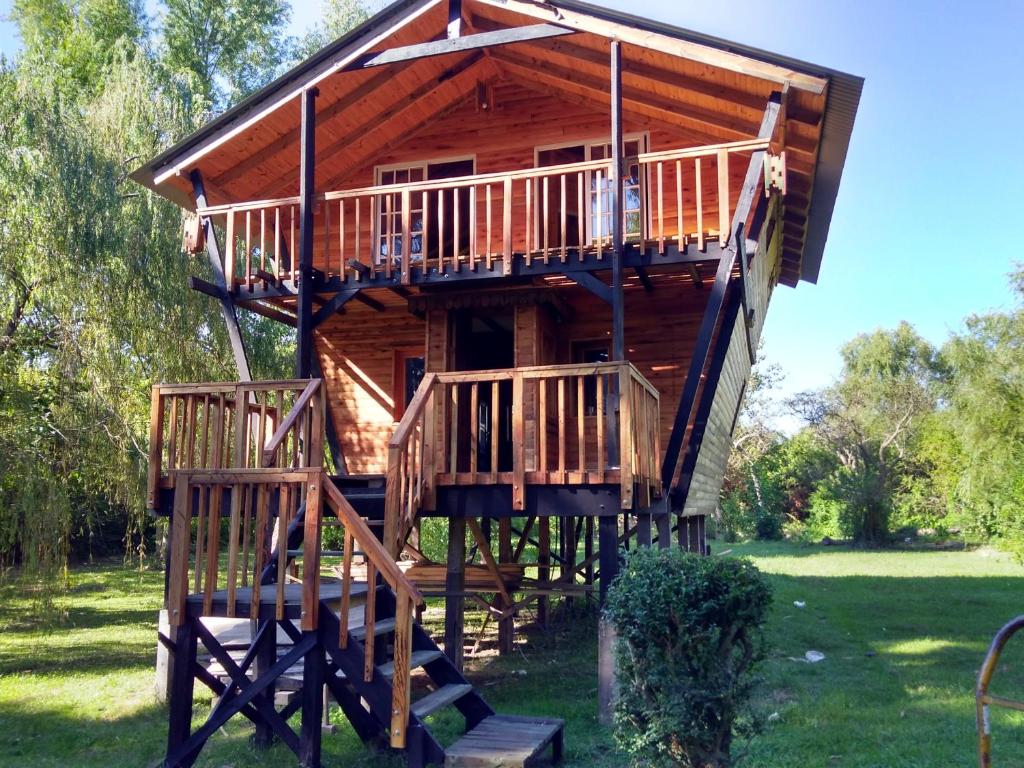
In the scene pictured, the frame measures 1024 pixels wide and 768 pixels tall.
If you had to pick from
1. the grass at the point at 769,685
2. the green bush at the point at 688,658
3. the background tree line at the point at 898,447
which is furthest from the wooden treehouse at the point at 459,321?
the background tree line at the point at 898,447

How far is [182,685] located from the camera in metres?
6.75

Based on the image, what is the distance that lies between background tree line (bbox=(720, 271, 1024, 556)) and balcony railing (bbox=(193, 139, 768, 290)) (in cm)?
1775

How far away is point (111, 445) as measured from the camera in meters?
13.0

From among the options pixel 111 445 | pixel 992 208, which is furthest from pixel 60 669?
pixel 992 208

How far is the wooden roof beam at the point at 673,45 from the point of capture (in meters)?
9.20

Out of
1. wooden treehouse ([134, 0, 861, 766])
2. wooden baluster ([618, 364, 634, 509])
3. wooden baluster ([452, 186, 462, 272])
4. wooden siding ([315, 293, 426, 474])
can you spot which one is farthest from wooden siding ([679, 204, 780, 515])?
wooden siding ([315, 293, 426, 474])

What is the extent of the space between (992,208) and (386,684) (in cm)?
5642

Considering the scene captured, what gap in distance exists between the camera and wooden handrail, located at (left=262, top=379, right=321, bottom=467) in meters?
7.04

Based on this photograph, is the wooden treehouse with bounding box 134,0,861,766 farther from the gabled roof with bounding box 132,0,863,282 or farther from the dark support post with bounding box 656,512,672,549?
the dark support post with bounding box 656,512,672,549

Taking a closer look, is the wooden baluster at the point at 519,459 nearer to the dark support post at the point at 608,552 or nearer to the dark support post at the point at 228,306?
the dark support post at the point at 608,552

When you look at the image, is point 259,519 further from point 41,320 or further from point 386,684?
point 41,320

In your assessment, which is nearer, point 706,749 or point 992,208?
point 706,749

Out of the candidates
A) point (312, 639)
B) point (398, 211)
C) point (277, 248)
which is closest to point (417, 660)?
point (312, 639)

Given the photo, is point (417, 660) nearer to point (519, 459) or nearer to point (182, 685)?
point (182, 685)
